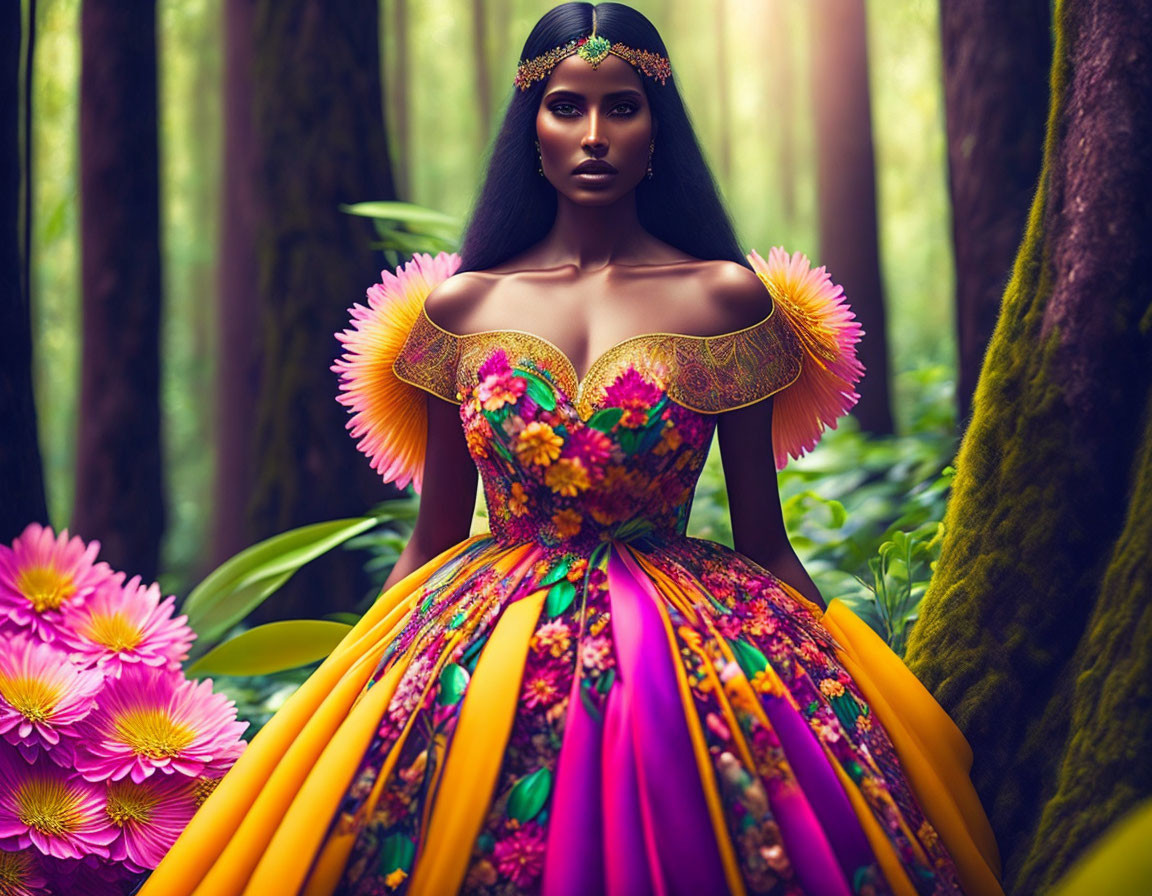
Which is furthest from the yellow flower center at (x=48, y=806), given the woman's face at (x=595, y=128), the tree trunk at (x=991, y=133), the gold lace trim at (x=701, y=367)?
the tree trunk at (x=991, y=133)

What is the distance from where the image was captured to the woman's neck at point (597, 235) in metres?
2.16

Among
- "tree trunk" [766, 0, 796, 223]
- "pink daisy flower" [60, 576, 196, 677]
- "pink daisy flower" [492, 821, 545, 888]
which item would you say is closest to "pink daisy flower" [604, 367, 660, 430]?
"pink daisy flower" [492, 821, 545, 888]

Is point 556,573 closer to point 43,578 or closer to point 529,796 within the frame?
point 529,796

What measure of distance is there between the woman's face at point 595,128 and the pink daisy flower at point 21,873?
1.50 meters

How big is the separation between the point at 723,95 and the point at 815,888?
38.0 feet

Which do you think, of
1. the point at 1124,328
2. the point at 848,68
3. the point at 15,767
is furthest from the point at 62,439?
the point at 1124,328

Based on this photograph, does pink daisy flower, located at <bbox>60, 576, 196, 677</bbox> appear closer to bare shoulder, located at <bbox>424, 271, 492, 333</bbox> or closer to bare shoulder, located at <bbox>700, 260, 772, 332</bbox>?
bare shoulder, located at <bbox>424, 271, 492, 333</bbox>

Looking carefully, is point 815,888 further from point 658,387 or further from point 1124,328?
point 1124,328

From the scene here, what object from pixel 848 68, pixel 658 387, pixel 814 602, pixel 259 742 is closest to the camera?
pixel 259 742

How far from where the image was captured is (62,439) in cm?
1538

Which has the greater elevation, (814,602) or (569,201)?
(569,201)

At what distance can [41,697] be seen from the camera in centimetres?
212

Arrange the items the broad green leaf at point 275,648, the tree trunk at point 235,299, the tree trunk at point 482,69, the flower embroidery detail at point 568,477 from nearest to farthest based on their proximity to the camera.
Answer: the flower embroidery detail at point 568,477
the broad green leaf at point 275,648
the tree trunk at point 235,299
the tree trunk at point 482,69

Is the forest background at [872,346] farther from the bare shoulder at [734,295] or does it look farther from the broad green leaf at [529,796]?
the broad green leaf at [529,796]
